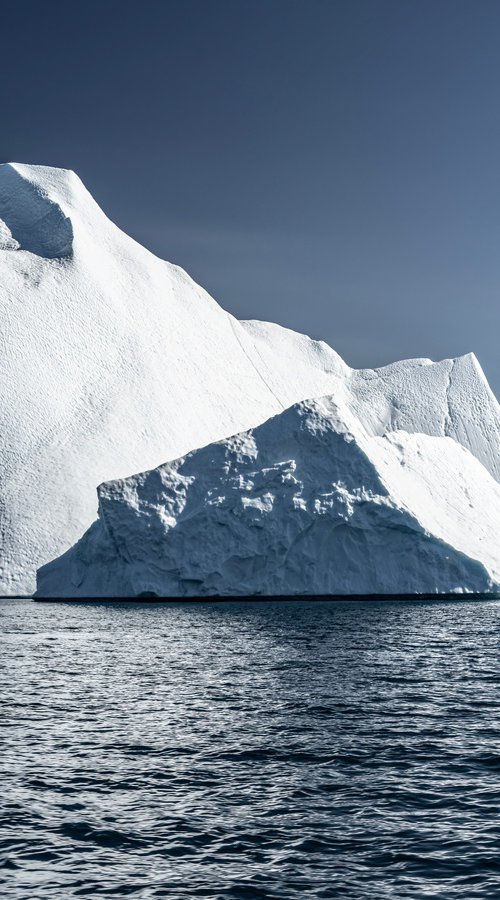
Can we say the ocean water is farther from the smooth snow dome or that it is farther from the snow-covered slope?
the smooth snow dome

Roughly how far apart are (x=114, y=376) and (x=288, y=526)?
42.3 m

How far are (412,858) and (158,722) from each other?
6.19 meters

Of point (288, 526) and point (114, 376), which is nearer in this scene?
point (288, 526)

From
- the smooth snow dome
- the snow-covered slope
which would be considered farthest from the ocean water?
the smooth snow dome

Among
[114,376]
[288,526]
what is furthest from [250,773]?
[114,376]

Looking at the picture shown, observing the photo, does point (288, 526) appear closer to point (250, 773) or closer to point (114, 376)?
point (250, 773)

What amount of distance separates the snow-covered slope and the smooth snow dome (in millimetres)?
19693

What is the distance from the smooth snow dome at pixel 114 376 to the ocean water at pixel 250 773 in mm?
41103

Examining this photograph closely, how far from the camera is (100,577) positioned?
4141 cm

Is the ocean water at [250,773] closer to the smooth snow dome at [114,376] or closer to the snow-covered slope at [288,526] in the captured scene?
the snow-covered slope at [288,526]

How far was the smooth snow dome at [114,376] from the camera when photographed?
211ft

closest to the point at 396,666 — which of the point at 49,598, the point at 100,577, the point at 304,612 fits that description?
the point at 304,612

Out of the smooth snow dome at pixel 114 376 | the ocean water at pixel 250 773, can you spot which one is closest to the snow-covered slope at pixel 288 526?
the ocean water at pixel 250 773

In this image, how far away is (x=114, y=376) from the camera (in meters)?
75.4
